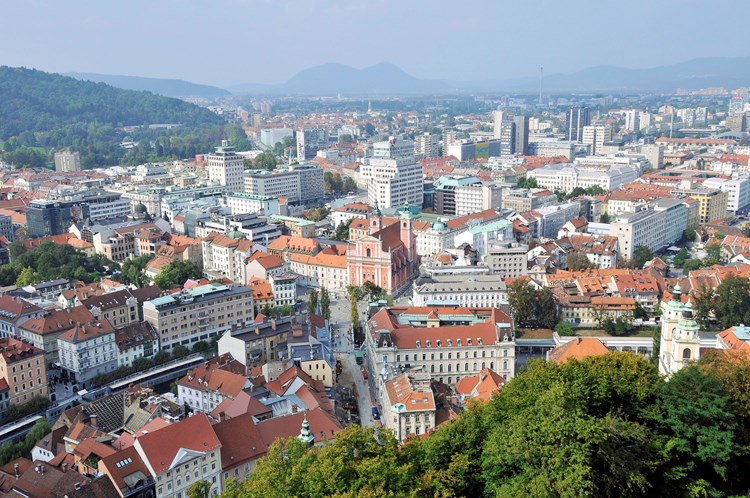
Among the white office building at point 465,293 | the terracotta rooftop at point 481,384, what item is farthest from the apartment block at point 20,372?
the white office building at point 465,293

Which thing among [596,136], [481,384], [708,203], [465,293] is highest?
[596,136]

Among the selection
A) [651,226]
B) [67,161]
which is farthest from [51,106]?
[651,226]

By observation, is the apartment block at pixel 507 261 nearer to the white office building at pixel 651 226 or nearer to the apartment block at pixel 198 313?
the white office building at pixel 651 226

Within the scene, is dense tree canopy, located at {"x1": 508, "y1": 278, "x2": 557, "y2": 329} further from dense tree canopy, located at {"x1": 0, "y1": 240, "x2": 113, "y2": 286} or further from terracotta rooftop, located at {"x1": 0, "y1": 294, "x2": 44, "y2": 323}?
dense tree canopy, located at {"x1": 0, "y1": 240, "x2": 113, "y2": 286}

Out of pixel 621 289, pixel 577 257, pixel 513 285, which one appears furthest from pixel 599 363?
pixel 577 257

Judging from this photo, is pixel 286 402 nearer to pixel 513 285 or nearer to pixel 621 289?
pixel 513 285

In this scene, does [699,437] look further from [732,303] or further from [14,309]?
A: [14,309]
